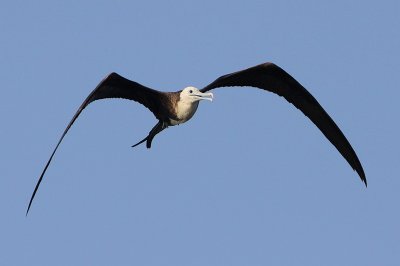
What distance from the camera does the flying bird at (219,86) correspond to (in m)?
11.0

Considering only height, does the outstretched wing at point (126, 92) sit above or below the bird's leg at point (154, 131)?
above

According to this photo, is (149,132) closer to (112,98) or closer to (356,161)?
(112,98)

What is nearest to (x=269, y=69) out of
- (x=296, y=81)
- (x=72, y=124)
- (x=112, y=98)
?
(x=296, y=81)

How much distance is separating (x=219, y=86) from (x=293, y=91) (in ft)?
3.21

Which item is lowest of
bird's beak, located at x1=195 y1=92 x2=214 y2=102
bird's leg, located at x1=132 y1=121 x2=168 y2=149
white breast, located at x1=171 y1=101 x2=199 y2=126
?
bird's leg, located at x1=132 y1=121 x2=168 y2=149

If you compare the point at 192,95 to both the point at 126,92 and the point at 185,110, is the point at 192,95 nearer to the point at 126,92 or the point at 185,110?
the point at 185,110

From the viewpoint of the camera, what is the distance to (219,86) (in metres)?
11.6

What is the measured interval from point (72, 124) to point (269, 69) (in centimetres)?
283

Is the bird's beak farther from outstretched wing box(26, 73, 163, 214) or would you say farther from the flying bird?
outstretched wing box(26, 73, 163, 214)

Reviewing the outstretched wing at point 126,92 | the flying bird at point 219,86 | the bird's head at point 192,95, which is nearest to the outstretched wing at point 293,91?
the flying bird at point 219,86

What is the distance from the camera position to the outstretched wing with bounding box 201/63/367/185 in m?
11.5

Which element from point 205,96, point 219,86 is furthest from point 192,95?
point 219,86

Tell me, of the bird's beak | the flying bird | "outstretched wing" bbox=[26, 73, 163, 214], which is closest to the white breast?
the flying bird

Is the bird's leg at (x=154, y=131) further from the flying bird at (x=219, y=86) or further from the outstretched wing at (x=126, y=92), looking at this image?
the outstretched wing at (x=126, y=92)
